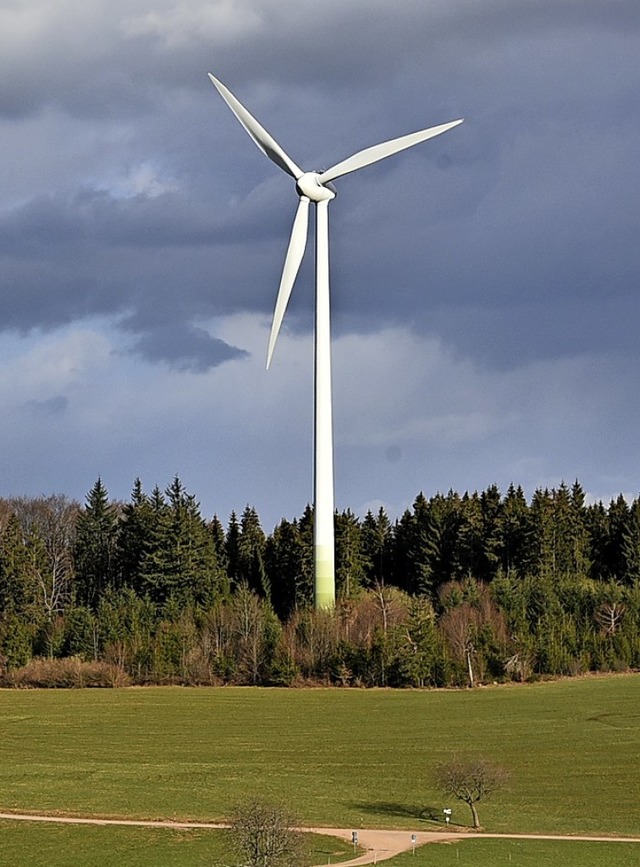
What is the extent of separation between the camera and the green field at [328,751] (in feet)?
220

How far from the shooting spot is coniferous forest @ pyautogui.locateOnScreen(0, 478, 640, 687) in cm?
11438

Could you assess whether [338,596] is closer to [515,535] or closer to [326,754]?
[515,535]

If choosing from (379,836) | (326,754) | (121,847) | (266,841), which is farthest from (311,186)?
(266,841)

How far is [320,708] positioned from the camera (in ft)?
336

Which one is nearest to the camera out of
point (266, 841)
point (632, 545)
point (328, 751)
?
point (266, 841)

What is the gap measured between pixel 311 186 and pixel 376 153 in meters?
5.44

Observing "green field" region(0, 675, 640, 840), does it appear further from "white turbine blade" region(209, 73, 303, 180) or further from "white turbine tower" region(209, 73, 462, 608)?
"white turbine blade" region(209, 73, 303, 180)

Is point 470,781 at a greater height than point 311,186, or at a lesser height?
lesser

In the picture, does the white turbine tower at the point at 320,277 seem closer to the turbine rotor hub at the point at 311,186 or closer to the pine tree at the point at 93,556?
the turbine rotor hub at the point at 311,186

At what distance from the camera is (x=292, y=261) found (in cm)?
10338

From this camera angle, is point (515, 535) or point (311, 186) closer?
point (311, 186)

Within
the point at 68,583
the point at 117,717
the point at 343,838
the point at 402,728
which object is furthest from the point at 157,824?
the point at 68,583

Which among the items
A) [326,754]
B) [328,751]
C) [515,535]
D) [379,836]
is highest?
[515,535]

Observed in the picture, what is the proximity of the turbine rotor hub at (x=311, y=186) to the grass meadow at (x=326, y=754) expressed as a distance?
3706cm
